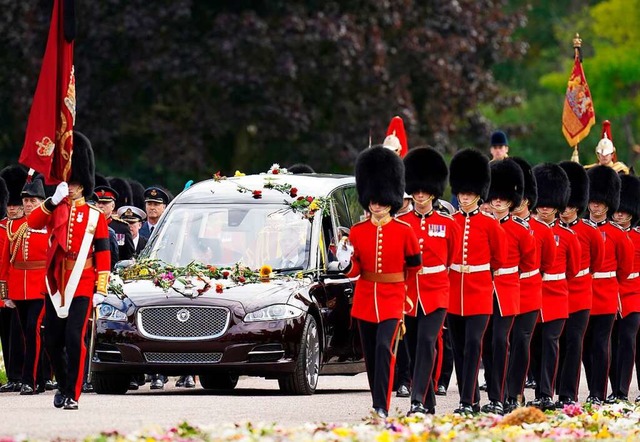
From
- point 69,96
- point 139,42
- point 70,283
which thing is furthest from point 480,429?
point 139,42

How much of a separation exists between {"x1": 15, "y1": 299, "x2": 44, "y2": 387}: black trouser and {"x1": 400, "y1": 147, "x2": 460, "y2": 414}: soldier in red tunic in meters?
4.13

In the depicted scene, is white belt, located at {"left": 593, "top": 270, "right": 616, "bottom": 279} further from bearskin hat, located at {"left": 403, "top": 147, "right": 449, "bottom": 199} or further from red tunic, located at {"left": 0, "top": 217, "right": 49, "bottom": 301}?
red tunic, located at {"left": 0, "top": 217, "right": 49, "bottom": 301}

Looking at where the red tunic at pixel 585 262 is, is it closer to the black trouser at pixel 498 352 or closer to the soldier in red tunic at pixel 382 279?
the black trouser at pixel 498 352

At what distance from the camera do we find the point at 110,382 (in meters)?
17.7

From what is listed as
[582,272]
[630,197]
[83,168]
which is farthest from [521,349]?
[83,168]

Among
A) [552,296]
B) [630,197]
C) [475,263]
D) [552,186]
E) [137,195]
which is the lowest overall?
[552,296]

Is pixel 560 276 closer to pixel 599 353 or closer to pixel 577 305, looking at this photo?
pixel 577 305

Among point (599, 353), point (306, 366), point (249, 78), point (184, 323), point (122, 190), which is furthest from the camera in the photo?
point (249, 78)

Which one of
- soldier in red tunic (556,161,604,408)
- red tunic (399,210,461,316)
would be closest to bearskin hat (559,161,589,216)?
soldier in red tunic (556,161,604,408)

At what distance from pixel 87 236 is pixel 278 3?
842 inches

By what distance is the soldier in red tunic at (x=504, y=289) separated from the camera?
1574 centimetres

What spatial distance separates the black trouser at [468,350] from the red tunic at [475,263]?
98mm

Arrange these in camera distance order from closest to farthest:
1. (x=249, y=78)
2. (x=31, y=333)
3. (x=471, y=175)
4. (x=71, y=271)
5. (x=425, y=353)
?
(x=425, y=353) < (x=71, y=271) < (x=471, y=175) < (x=31, y=333) < (x=249, y=78)

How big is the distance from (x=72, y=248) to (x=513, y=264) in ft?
11.1
